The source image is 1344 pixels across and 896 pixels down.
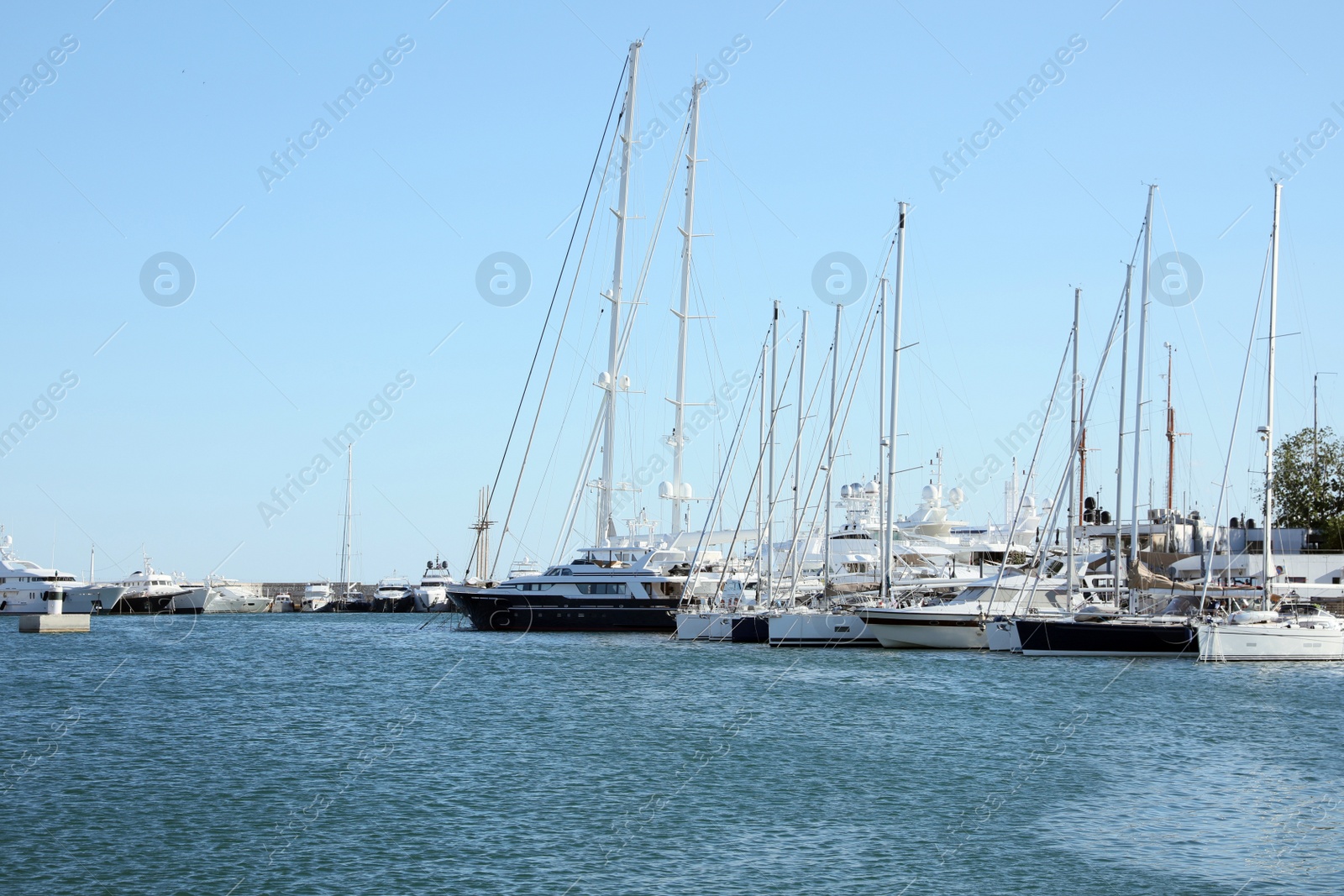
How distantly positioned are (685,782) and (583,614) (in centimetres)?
4264

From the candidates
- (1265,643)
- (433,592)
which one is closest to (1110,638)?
(1265,643)

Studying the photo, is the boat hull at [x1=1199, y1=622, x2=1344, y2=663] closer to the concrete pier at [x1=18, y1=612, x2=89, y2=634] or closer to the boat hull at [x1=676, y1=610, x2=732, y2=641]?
the boat hull at [x1=676, y1=610, x2=732, y2=641]

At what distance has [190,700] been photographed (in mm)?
38719

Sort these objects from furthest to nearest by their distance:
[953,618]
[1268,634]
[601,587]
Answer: [601,587] → [953,618] → [1268,634]

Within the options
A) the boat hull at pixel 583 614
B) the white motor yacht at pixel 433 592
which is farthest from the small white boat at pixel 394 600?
the boat hull at pixel 583 614

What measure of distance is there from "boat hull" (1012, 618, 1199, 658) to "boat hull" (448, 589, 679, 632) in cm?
2270

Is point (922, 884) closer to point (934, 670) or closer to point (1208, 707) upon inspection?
point (1208, 707)

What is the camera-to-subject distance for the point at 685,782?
24.7m

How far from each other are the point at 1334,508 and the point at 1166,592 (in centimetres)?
3859

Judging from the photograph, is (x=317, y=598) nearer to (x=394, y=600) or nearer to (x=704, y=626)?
(x=394, y=600)

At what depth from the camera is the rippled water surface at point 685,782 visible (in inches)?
709

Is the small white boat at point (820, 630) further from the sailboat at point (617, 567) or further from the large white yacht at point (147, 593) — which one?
the large white yacht at point (147, 593)

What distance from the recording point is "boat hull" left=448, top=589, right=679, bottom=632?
66.8 meters

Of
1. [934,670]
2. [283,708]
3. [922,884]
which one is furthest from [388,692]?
[922,884]
